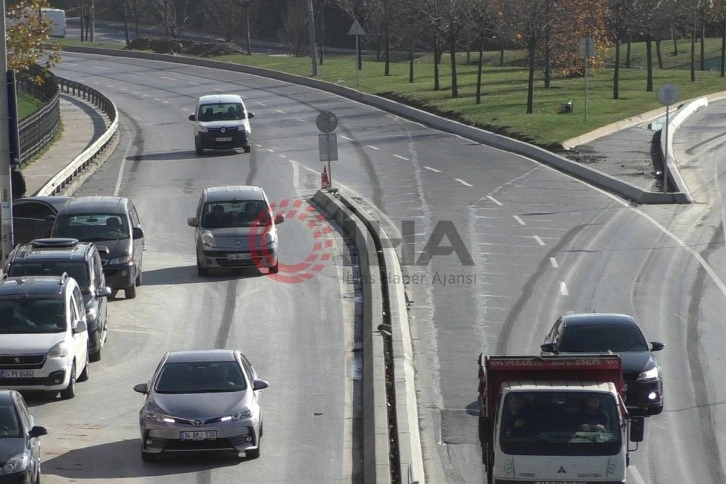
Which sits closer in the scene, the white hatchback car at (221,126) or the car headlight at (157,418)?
the car headlight at (157,418)

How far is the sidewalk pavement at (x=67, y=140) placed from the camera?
42906 millimetres

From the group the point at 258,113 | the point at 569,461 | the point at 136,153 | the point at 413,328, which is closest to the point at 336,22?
the point at 258,113

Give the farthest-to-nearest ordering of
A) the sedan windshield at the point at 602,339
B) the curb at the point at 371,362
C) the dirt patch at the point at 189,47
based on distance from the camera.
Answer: the dirt patch at the point at 189,47 < the sedan windshield at the point at 602,339 < the curb at the point at 371,362

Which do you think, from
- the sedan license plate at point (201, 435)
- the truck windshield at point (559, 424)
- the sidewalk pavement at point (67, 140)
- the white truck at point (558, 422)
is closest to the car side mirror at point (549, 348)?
the white truck at point (558, 422)

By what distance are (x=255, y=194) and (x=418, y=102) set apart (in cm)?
3057

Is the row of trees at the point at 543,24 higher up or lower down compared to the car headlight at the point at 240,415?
higher up

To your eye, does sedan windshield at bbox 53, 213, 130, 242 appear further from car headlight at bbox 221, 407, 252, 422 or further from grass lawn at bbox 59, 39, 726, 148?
grass lawn at bbox 59, 39, 726, 148

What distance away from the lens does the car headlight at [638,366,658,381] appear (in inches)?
758

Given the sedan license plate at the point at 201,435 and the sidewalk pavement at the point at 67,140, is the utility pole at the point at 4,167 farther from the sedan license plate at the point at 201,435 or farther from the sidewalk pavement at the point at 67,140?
the sedan license plate at the point at 201,435

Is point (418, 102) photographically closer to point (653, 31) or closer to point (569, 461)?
point (653, 31)

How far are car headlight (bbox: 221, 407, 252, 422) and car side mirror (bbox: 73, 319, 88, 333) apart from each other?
4631mm

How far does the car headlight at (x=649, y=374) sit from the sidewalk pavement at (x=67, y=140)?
22765mm

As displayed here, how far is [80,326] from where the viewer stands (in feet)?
66.0

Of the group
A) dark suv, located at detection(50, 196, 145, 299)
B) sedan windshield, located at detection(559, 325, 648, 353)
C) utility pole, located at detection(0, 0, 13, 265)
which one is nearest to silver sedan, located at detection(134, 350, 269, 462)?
sedan windshield, located at detection(559, 325, 648, 353)
